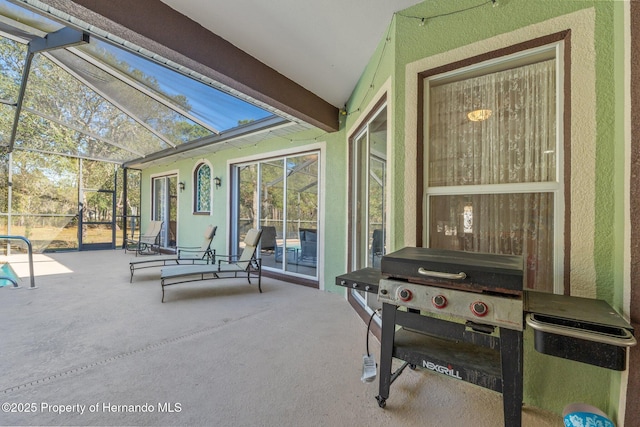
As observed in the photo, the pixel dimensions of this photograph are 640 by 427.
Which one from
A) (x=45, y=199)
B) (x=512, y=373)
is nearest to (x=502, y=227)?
(x=512, y=373)

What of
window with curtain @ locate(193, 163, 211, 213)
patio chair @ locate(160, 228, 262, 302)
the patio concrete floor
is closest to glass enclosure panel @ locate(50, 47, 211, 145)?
window with curtain @ locate(193, 163, 211, 213)

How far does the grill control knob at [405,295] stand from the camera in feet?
5.06

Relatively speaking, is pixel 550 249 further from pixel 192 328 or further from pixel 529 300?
pixel 192 328

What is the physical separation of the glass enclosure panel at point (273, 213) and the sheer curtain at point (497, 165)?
3.54m

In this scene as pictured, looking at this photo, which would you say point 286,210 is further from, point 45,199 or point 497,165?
point 45,199

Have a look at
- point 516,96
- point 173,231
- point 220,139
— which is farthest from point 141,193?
point 516,96

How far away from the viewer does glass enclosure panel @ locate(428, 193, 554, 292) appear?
181 centimetres

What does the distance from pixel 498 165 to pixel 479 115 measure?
414 millimetres

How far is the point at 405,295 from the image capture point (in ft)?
5.08

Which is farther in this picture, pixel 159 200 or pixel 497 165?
pixel 159 200

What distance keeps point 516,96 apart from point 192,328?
11.8 ft

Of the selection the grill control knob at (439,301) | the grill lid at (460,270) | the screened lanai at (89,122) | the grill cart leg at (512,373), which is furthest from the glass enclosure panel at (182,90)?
the grill cart leg at (512,373)

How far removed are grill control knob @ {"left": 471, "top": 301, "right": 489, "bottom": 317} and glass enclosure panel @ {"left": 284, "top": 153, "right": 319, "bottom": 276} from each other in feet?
11.9

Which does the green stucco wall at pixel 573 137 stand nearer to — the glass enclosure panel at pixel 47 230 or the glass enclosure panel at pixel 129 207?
the glass enclosure panel at pixel 129 207
